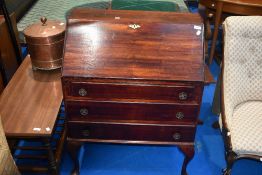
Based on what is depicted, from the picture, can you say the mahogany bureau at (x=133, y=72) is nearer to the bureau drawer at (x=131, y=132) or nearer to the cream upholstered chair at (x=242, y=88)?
the bureau drawer at (x=131, y=132)

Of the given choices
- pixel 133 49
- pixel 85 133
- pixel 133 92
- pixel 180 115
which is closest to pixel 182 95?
pixel 180 115

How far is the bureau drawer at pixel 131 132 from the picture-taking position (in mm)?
2410

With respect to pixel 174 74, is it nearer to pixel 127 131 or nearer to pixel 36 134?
pixel 127 131

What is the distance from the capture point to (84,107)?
91.4 inches

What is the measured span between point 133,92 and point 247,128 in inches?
39.1

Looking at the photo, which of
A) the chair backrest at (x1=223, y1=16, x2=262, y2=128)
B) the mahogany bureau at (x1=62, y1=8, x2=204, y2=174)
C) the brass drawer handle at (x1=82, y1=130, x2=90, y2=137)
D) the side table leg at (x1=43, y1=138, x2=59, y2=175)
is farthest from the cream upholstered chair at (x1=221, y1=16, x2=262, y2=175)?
the side table leg at (x1=43, y1=138, x2=59, y2=175)

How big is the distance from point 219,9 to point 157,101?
7.03 ft

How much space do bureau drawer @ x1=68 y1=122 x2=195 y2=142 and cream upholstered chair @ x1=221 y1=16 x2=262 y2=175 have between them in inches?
13.4

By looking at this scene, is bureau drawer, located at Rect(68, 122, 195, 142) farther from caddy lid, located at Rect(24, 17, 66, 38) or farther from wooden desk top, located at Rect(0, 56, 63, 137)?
caddy lid, located at Rect(24, 17, 66, 38)

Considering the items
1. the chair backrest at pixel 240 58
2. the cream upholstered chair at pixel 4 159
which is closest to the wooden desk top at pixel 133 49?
the chair backrest at pixel 240 58

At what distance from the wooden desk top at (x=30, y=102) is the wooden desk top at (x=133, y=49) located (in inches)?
19.0

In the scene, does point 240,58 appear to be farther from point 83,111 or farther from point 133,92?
point 83,111

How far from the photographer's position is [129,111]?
7.65ft

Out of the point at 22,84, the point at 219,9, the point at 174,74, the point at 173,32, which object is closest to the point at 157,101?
the point at 174,74
